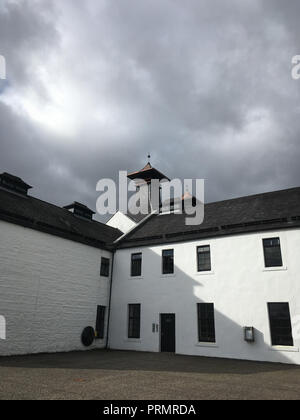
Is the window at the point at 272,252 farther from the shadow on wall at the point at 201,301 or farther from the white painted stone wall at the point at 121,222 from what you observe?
the white painted stone wall at the point at 121,222

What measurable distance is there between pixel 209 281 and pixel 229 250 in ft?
7.39

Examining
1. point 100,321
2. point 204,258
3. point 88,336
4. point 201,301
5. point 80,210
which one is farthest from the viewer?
point 80,210

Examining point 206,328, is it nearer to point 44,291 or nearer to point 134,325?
point 134,325

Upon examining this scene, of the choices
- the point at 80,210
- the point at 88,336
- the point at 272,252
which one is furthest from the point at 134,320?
the point at 272,252

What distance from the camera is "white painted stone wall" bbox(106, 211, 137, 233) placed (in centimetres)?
2861

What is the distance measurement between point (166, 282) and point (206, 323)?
3630 mm

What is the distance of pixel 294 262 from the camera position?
54.4ft

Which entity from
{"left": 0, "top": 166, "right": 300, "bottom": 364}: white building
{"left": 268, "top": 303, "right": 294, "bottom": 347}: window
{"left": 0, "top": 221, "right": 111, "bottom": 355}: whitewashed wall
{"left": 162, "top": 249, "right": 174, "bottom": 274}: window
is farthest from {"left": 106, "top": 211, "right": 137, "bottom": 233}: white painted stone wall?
{"left": 268, "top": 303, "right": 294, "bottom": 347}: window

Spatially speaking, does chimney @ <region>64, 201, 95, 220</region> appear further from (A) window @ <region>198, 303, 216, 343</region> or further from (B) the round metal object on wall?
(A) window @ <region>198, 303, 216, 343</region>

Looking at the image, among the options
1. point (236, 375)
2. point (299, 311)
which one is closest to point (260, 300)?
point (299, 311)

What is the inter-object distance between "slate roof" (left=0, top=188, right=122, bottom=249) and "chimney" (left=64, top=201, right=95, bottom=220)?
414 millimetres

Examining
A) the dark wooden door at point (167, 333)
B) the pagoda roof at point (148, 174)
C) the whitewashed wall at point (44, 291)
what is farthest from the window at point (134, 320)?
the pagoda roof at point (148, 174)

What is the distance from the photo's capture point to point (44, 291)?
58.7 ft
